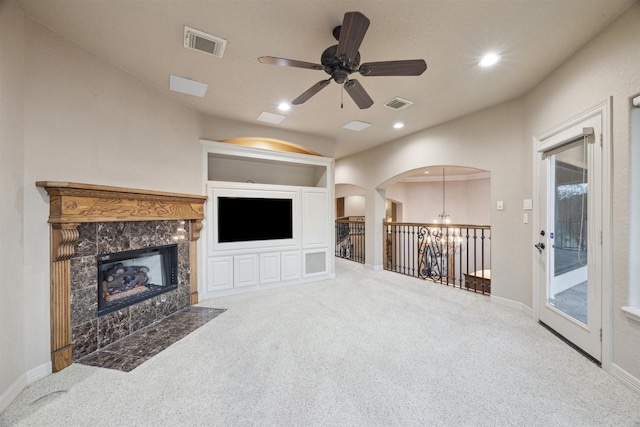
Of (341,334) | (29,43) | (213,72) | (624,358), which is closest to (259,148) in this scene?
(213,72)

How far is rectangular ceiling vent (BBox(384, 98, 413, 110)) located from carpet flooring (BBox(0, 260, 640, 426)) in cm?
279

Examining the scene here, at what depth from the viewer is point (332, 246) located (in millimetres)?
5078

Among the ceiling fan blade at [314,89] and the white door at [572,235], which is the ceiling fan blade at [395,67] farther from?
the white door at [572,235]

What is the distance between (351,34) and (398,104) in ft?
6.97

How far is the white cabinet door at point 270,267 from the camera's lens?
14.2 feet

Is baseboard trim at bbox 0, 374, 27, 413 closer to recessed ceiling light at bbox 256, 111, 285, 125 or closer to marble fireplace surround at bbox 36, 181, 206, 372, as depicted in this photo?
marble fireplace surround at bbox 36, 181, 206, 372

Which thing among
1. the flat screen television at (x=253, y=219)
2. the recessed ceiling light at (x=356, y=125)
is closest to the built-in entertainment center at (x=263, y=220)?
the flat screen television at (x=253, y=219)

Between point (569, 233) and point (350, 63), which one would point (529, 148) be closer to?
point (569, 233)

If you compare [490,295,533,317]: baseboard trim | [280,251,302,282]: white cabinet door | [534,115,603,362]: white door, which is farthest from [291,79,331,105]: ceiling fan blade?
[490,295,533,317]: baseboard trim

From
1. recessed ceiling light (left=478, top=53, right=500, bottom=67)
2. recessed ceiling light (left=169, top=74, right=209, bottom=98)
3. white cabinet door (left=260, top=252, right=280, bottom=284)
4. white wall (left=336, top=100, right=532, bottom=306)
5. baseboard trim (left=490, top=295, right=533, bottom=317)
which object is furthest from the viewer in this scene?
white cabinet door (left=260, top=252, right=280, bottom=284)

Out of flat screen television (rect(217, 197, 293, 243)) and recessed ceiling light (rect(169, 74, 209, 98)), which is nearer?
recessed ceiling light (rect(169, 74, 209, 98))

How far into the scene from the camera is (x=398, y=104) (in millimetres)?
3592

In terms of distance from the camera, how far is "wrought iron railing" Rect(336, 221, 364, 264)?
749cm

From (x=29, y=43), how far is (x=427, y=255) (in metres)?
6.05
